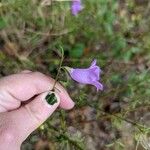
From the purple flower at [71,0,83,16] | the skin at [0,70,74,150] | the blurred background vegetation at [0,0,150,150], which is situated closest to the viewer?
the skin at [0,70,74,150]

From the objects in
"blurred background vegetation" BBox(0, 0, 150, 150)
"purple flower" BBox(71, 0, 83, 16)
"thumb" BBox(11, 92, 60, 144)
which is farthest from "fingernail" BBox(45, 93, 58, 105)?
"purple flower" BBox(71, 0, 83, 16)

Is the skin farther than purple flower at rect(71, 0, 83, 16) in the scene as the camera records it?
No

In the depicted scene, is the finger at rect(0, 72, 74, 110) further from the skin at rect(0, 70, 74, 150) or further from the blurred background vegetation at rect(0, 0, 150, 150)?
the blurred background vegetation at rect(0, 0, 150, 150)

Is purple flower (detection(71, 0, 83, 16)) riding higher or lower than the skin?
lower

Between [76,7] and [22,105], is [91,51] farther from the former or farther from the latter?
[22,105]

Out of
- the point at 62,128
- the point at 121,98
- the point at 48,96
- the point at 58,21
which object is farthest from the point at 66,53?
the point at 48,96

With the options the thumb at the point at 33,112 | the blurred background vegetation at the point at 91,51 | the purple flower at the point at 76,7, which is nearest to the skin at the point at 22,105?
the thumb at the point at 33,112
